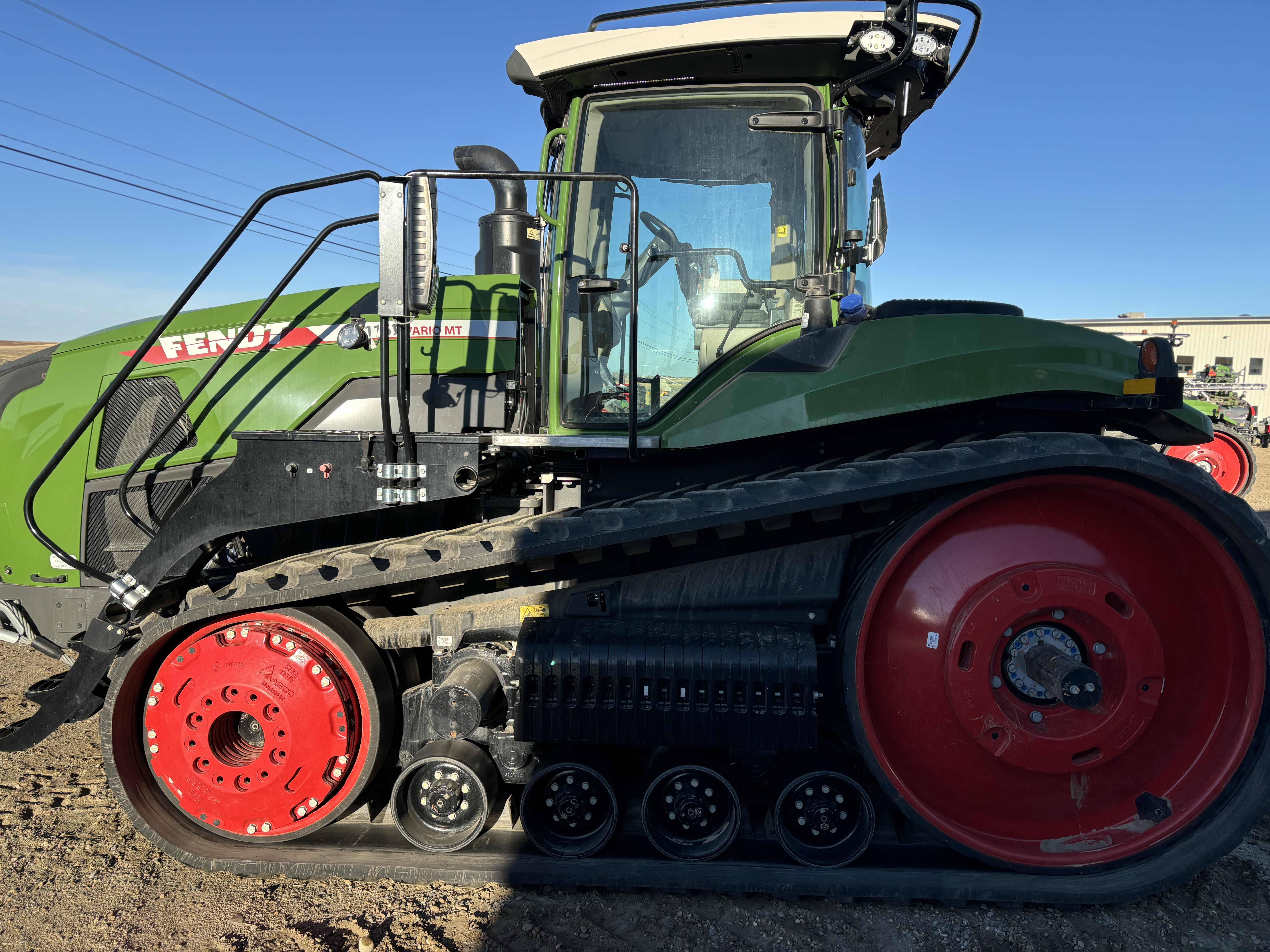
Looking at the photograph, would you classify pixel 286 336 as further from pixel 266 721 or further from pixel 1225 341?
pixel 1225 341

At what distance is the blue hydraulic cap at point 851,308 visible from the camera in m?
2.65

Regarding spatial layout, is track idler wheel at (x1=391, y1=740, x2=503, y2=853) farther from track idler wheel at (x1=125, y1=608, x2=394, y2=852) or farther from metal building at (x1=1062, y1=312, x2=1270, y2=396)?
metal building at (x1=1062, y1=312, x2=1270, y2=396)

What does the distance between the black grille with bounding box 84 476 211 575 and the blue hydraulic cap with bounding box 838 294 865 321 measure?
2.74 metres

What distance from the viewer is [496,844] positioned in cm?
265

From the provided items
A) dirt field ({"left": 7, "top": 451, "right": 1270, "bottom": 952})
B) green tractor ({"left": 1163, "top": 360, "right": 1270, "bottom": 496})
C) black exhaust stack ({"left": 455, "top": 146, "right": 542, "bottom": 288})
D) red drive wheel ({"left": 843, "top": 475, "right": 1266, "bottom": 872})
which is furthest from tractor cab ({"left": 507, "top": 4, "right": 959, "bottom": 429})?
green tractor ({"left": 1163, "top": 360, "right": 1270, "bottom": 496})

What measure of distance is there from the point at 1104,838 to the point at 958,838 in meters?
0.54

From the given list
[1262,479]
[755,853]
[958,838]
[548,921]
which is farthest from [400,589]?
[1262,479]

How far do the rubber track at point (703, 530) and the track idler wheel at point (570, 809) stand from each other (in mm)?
57

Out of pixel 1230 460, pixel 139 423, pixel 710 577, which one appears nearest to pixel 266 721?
pixel 139 423

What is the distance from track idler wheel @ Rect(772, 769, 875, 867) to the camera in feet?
8.26

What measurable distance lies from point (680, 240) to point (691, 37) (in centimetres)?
69

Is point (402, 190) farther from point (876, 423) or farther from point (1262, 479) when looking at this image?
point (1262, 479)

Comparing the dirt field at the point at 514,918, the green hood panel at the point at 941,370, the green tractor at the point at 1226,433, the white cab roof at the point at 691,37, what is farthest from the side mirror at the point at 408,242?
the green tractor at the point at 1226,433

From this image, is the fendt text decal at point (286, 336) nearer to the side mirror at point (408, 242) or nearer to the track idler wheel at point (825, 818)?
the side mirror at point (408, 242)
